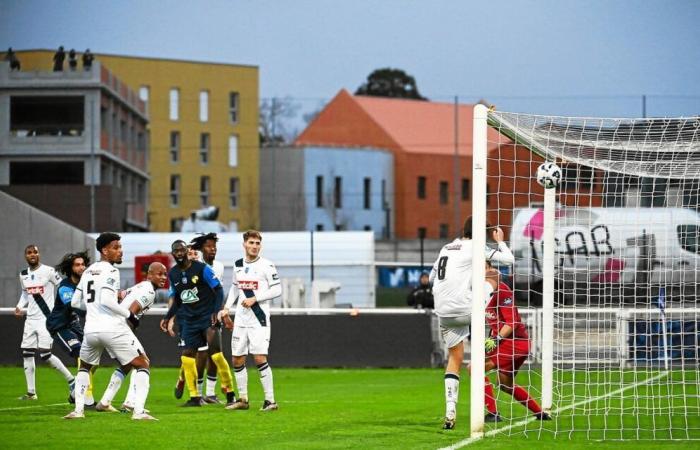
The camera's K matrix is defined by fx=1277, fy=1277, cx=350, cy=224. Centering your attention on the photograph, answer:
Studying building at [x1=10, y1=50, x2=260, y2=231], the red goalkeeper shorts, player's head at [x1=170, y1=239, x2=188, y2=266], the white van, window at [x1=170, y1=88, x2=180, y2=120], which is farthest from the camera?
window at [x1=170, y1=88, x2=180, y2=120]

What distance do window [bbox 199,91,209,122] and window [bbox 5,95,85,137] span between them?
66.8ft

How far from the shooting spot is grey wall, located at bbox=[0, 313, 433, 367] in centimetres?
2675

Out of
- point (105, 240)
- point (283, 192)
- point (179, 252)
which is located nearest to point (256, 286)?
point (179, 252)

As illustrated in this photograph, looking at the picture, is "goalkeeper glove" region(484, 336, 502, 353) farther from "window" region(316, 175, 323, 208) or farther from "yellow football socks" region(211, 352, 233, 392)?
"window" region(316, 175, 323, 208)

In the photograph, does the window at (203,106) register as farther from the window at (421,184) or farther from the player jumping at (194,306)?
the player jumping at (194,306)

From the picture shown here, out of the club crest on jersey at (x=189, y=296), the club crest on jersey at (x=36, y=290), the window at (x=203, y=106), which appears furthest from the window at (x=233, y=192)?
the club crest on jersey at (x=189, y=296)

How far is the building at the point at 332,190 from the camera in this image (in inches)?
3282

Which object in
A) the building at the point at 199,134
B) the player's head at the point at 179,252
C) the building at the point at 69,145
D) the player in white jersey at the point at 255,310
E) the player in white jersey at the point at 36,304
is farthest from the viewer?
the building at the point at 199,134

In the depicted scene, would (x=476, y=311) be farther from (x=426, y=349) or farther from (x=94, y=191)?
(x=94, y=191)

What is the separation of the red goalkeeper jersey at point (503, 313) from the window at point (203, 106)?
73500 millimetres

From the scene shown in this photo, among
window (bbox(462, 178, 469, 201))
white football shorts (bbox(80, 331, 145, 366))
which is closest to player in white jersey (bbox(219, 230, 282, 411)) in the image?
white football shorts (bbox(80, 331, 145, 366))

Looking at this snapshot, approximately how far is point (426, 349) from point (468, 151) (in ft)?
184

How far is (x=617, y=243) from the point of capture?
37.3 metres

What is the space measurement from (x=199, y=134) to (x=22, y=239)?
5486 cm
